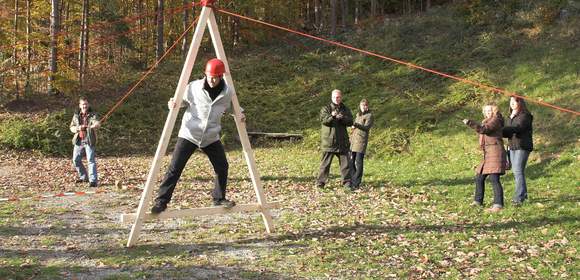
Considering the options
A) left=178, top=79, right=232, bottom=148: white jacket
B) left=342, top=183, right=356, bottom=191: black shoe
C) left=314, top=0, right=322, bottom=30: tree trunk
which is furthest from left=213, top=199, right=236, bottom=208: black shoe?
left=314, top=0, right=322, bottom=30: tree trunk

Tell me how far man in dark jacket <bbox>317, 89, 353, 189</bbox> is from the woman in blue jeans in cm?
310

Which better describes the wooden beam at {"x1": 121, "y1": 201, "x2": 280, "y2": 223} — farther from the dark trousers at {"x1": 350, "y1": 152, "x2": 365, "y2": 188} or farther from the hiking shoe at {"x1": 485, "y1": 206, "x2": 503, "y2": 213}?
the dark trousers at {"x1": 350, "y1": 152, "x2": 365, "y2": 188}

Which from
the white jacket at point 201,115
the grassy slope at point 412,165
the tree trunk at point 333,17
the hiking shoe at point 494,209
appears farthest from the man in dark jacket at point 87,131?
the tree trunk at point 333,17

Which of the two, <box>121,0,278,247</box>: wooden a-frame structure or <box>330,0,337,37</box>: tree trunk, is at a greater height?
<box>330,0,337,37</box>: tree trunk

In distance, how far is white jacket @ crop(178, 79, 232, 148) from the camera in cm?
685

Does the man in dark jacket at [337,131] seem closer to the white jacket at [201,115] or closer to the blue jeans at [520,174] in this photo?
the blue jeans at [520,174]

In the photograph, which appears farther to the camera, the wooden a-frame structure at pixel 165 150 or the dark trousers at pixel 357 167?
the dark trousers at pixel 357 167

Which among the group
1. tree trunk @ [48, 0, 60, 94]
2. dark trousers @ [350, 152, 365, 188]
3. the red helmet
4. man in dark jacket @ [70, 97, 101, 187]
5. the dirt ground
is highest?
tree trunk @ [48, 0, 60, 94]

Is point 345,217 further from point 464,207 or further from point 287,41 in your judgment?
point 287,41

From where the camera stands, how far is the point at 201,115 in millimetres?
6871

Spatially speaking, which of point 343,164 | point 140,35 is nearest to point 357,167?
point 343,164

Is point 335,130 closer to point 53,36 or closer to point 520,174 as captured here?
point 520,174

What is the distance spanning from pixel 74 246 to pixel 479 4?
24.3m

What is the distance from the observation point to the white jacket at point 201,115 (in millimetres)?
6852
